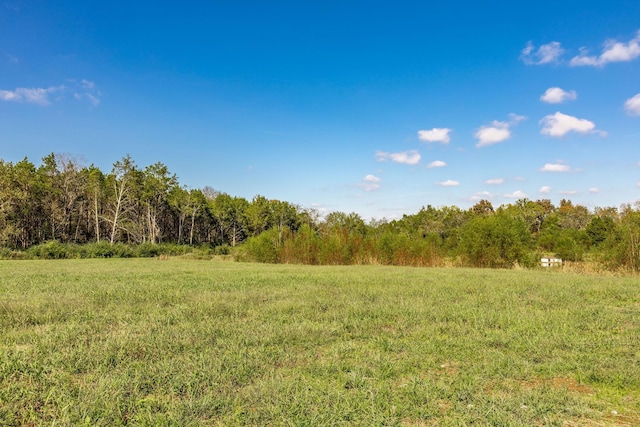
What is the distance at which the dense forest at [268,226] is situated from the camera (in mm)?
18406

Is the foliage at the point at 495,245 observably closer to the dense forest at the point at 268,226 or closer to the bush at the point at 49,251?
the dense forest at the point at 268,226

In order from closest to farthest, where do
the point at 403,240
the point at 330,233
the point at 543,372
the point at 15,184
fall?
the point at 543,372 → the point at 403,240 → the point at 330,233 → the point at 15,184

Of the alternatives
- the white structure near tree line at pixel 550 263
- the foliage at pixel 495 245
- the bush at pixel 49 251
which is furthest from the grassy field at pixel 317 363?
the bush at pixel 49 251

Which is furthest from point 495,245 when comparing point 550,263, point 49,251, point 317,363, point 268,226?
point 268,226

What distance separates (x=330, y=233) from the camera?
23234mm

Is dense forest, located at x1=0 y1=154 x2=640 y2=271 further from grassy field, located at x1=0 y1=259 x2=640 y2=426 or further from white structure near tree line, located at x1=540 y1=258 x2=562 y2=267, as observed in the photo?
grassy field, located at x1=0 y1=259 x2=640 y2=426

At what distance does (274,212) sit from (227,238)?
1058 centimetres

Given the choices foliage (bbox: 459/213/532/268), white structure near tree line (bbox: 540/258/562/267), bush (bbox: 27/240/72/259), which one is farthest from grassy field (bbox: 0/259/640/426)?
bush (bbox: 27/240/72/259)

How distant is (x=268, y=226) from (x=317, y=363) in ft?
174

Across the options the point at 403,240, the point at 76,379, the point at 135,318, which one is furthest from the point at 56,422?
the point at 403,240

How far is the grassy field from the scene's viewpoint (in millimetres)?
2590

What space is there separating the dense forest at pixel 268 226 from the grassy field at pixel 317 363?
1254cm

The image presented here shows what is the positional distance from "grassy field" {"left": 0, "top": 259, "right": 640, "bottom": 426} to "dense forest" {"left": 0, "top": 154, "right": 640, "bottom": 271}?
494 inches

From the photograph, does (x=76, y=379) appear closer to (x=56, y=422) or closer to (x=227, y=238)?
(x=56, y=422)
